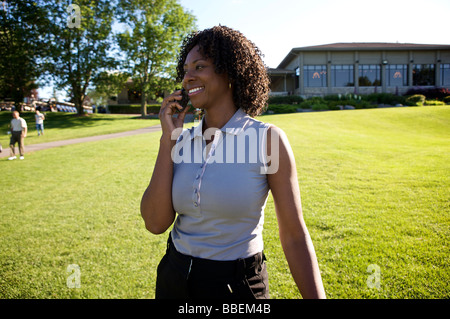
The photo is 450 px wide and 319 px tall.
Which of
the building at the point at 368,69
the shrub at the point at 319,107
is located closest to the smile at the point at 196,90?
the shrub at the point at 319,107

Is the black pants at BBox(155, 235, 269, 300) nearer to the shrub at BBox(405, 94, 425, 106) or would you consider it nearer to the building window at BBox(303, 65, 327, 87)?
the shrub at BBox(405, 94, 425, 106)

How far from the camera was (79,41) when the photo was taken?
119ft

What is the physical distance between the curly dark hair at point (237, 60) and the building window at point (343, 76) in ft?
140

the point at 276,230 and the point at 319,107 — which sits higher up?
the point at 319,107

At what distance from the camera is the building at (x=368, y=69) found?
4016 centimetres

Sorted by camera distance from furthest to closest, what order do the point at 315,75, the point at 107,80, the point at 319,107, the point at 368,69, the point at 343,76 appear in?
the point at 368,69 < the point at 343,76 < the point at 315,75 < the point at 107,80 < the point at 319,107

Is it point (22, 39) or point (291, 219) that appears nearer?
point (291, 219)

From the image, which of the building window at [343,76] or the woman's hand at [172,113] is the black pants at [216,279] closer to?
the woman's hand at [172,113]

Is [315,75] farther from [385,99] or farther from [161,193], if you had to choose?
[161,193]

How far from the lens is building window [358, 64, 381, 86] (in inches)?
1623

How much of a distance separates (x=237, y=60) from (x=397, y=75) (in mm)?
48081

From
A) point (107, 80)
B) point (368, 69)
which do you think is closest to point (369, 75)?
point (368, 69)

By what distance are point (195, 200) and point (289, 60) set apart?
158 feet
